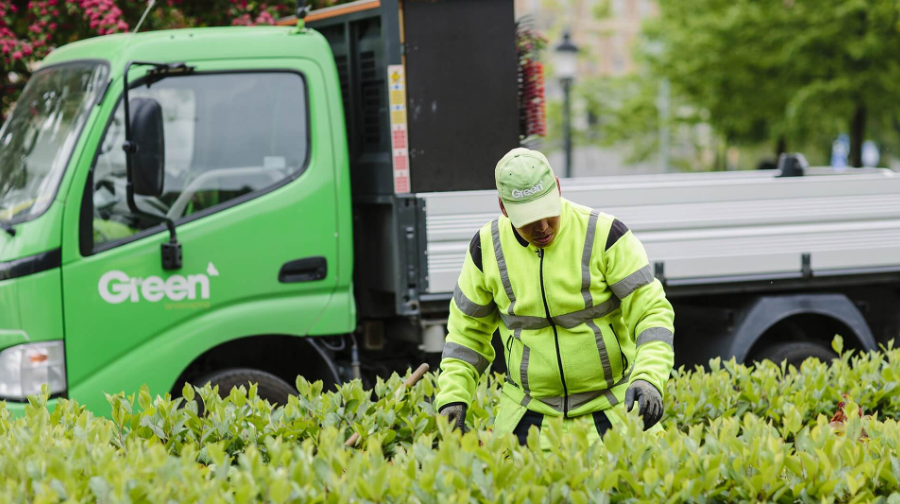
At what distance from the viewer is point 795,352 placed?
6.54 m

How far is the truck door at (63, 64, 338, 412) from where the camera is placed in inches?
214

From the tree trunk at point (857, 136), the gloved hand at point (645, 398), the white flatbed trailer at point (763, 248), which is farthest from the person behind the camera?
the tree trunk at point (857, 136)

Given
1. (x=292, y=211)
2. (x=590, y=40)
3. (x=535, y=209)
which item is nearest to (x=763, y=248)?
(x=292, y=211)

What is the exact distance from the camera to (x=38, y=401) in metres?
3.83

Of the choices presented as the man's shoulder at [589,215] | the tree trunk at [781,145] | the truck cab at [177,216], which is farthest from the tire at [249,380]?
the tree trunk at [781,145]

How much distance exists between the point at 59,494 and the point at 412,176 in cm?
328

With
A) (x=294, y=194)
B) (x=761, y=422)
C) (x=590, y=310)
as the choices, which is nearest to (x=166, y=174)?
(x=294, y=194)

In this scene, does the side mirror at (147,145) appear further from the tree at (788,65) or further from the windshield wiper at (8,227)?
the tree at (788,65)

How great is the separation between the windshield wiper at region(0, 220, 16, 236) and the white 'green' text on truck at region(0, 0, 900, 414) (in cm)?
2

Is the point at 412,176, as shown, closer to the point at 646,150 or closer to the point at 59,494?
the point at 59,494

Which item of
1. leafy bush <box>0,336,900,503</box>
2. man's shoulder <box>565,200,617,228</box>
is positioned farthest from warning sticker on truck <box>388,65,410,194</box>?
man's shoulder <box>565,200,617,228</box>

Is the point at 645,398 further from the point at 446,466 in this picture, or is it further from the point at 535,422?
the point at 446,466

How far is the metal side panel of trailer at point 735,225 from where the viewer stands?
227 inches

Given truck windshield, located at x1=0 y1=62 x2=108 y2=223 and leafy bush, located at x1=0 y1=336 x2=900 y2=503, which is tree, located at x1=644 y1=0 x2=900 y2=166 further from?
leafy bush, located at x1=0 y1=336 x2=900 y2=503
